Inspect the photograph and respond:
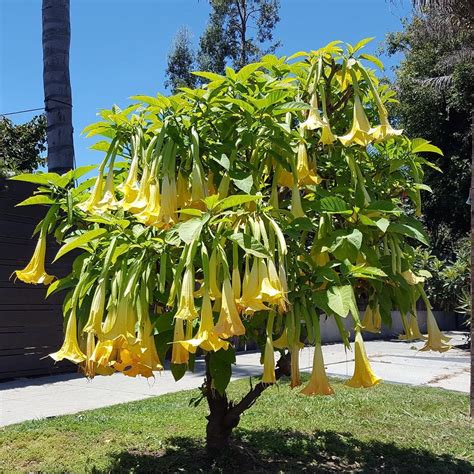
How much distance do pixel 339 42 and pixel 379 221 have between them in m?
1.01

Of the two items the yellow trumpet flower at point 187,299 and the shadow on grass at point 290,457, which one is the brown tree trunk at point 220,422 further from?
the yellow trumpet flower at point 187,299

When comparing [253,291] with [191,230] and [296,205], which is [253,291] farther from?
[296,205]

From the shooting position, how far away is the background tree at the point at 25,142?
15555 millimetres

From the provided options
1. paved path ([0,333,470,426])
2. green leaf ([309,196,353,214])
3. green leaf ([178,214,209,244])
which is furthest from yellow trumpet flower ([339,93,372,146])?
paved path ([0,333,470,426])

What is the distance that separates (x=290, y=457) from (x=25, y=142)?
13949mm

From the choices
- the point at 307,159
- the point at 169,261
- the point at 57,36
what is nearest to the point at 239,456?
the point at 169,261

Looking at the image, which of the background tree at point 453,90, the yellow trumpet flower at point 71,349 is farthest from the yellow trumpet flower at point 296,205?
the background tree at point 453,90

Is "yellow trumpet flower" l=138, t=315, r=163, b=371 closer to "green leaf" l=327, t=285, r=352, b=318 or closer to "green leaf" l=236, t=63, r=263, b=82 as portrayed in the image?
"green leaf" l=327, t=285, r=352, b=318

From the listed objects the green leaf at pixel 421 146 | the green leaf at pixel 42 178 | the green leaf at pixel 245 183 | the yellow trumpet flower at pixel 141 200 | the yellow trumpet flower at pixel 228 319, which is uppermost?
the green leaf at pixel 421 146

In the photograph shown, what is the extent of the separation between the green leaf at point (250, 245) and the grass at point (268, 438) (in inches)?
89.2

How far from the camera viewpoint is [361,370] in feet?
8.01

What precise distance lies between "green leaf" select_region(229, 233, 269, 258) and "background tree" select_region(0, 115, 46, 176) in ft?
47.1

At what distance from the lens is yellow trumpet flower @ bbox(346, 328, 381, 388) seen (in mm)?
2420

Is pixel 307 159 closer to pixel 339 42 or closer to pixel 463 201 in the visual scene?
pixel 339 42
